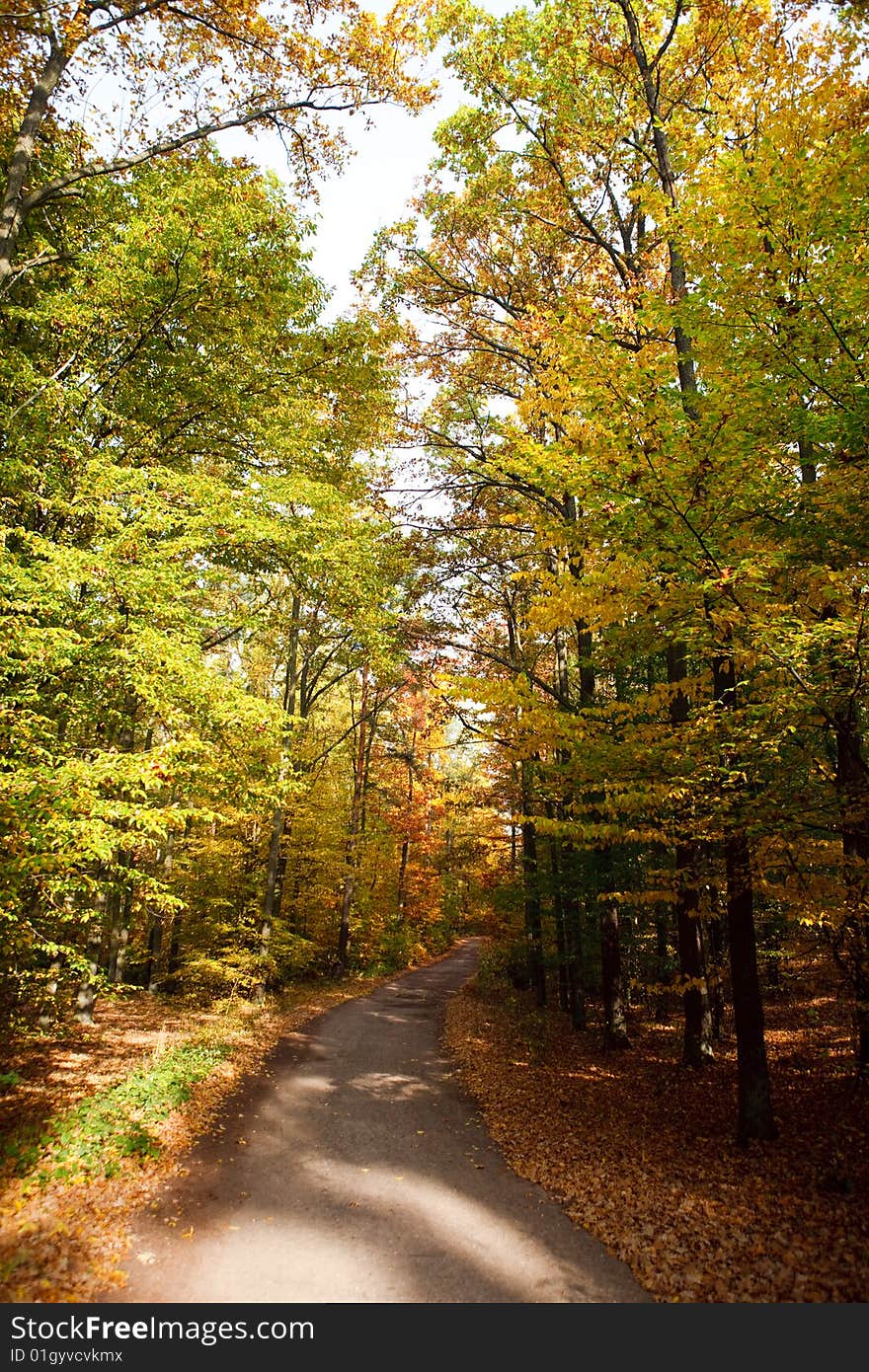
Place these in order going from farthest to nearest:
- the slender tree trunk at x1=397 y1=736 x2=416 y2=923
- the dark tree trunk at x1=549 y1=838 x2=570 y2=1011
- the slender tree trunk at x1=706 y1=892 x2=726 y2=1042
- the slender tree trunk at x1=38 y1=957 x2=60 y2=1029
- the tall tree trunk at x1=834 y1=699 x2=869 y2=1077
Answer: the slender tree trunk at x1=397 y1=736 x2=416 y2=923
the dark tree trunk at x1=549 y1=838 x2=570 y2=1011
the slender tree trunk at x1=706 y1=892 x2=726 y2=1042
the slender tree trunk at x1=38 y1=957 x2=60 y2=1029
the tall tree trunk at x1=834 y1=699 x2=869 y2=1077

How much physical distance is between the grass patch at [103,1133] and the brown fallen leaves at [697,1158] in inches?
169

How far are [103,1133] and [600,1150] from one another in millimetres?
5714

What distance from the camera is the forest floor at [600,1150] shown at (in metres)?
Answer: 4.53

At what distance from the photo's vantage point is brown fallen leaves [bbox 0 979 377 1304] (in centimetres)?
428

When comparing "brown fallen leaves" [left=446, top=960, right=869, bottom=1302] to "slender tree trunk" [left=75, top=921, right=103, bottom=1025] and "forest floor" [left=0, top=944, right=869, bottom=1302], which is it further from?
"slender tree trunk" [left=75, top=921, right=103, bottom=1025]

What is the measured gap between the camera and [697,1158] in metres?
6.54

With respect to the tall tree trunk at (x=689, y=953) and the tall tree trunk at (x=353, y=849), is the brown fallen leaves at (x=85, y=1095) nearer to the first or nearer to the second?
the tall tree trunk at (x=353, y=849)

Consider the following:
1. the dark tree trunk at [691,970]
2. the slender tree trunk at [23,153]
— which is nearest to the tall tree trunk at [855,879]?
the dark tree trunk at [691,970]

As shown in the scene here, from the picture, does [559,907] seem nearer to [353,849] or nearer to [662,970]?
[662,970]

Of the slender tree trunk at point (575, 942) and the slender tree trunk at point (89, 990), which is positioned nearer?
the slender tree trunk at point (89, 990)

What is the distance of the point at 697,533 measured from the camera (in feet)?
17.4

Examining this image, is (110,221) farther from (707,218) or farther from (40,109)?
(707,218)

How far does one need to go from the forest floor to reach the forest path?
1.03 ft

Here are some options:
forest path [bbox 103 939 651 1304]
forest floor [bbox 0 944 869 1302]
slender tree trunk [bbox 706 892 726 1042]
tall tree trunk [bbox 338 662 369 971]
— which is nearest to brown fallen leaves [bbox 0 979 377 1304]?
forest floor [bbox 0 944 869 1302]
